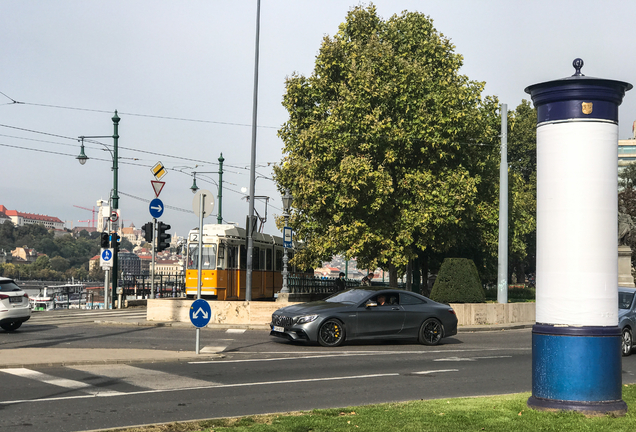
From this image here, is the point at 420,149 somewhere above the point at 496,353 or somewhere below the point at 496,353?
above

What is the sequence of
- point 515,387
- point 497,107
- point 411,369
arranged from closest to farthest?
point 515,387 < point 411,369 < point 497,107

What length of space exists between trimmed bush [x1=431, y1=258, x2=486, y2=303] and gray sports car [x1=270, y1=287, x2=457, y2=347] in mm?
6480

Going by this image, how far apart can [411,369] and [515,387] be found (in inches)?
99.5

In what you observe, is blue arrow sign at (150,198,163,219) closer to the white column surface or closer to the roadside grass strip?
the roadside grass strip

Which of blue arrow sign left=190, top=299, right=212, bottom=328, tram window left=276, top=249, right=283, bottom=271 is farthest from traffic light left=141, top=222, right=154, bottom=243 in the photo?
blue arrow sign left=190, top=299, right=212, bottom=328

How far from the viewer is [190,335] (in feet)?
63.2

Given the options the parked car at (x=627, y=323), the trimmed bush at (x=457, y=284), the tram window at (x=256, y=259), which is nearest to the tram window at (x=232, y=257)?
the tram window at (x=256, y=259)

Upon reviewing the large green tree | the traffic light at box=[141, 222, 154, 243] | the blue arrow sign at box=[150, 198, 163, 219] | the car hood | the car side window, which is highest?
the large green tree

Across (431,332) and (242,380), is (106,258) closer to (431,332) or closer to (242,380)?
(431,332)

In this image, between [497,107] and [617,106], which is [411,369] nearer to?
[617,106]

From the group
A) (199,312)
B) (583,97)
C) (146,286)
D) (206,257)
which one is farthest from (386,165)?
(583,97)

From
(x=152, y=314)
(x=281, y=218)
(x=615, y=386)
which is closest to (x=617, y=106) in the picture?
(x=615, y=386)

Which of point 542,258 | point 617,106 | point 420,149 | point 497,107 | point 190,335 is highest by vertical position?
point 497,107

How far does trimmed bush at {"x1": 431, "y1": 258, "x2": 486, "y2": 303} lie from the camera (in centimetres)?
2461
